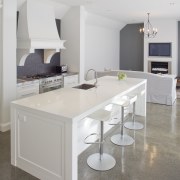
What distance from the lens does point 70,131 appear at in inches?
90.4

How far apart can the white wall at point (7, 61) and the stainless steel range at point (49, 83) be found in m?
0.92

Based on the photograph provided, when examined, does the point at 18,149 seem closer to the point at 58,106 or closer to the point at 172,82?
the point at 58,106

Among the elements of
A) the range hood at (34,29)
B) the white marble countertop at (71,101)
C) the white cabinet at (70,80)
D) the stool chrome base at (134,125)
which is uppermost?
the range hood at (34,29)

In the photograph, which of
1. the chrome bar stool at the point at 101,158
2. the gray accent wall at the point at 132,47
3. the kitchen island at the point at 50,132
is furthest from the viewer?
the gray accent wall at the point at 132,47

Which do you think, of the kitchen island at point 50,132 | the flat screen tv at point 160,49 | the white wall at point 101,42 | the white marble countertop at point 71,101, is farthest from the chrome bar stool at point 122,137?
the flat screen tv at point 160,49

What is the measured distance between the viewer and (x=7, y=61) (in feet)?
13.6

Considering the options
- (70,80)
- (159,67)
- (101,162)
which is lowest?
(101,162)

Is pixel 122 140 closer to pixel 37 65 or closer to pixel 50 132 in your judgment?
pixel 50 132

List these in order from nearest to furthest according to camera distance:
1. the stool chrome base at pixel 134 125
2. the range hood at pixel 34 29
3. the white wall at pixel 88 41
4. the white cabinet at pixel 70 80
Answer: the stool chrome base at pixel 134 125 < the range hood at pixel 34 29 < the white cabinet at pixel 70 80 < the white wall at pixel 88 41

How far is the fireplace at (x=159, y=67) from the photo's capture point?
9.42 m

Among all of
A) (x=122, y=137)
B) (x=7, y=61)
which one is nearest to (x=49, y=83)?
(x=7, y=61)

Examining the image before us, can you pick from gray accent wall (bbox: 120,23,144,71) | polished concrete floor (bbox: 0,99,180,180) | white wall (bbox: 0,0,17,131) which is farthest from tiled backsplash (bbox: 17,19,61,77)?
gray accent wall (bbox: 120,23,144,71)

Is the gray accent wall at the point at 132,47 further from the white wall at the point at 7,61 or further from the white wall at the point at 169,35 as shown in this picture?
the white wall at the point at 7,61

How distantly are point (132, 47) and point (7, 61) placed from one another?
7431 millimetres
